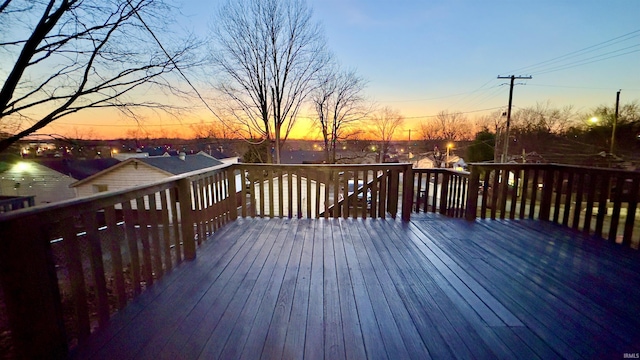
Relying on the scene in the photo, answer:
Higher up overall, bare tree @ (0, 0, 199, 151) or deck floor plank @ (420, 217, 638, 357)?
bare tree @ (0, 0, 199, 151)

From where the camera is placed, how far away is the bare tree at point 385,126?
1755 centimetres

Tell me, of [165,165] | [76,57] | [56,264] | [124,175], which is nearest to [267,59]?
[76,57]

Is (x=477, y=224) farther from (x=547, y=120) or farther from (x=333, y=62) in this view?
(x=547, y=120)

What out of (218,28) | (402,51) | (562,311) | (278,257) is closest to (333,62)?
(402,51)

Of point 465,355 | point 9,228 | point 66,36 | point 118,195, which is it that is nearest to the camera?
point 9,228

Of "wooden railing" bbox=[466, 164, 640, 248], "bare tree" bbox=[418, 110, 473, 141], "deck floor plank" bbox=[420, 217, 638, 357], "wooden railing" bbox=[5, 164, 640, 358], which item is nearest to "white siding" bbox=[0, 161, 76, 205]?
"wooden railing" bbox=[5, 164, 640, 358]

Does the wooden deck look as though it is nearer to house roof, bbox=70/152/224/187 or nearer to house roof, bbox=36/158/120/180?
house roof, bbox=70/152/224/187

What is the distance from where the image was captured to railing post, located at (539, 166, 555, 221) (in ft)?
10.5

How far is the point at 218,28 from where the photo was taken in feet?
21.5

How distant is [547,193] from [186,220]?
4.43 meters

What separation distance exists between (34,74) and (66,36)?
Result: 88 centimetres

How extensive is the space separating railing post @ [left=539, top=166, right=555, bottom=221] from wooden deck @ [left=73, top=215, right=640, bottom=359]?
0.77 metres

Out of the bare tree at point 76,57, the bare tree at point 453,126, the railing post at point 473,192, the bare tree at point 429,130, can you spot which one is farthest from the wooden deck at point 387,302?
the bare tree at point 429,130

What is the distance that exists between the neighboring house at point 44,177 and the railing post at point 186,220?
3000mm
